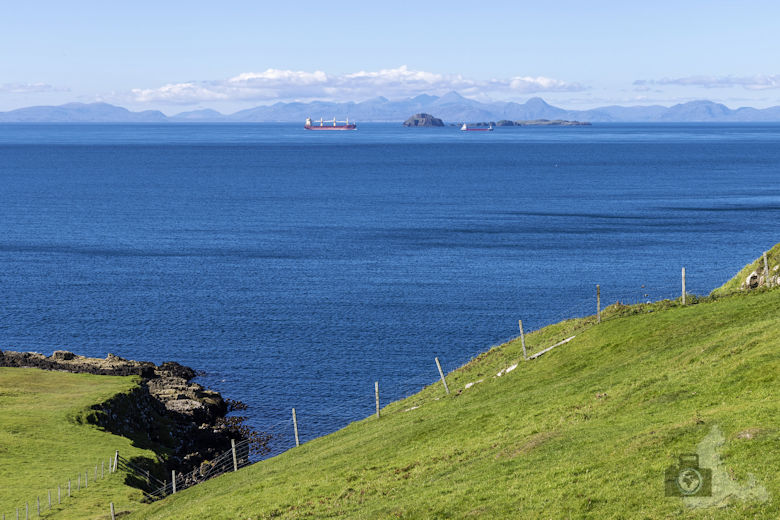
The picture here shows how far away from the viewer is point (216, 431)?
223 feet

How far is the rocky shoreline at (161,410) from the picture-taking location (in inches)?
2400

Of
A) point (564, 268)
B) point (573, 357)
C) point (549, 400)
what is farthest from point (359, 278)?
point (549, 400)

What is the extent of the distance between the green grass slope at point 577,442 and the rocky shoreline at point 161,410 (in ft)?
49.5

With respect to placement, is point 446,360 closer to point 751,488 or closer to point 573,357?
point 573,357

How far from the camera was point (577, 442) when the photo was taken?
99.3ft

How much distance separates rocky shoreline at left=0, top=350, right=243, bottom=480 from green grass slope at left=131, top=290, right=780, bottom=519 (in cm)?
1509

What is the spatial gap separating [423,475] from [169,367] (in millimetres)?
54981

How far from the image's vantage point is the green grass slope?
80.3 ft
